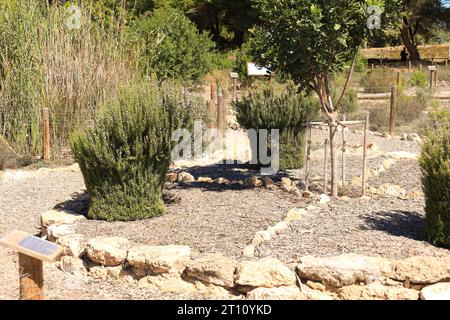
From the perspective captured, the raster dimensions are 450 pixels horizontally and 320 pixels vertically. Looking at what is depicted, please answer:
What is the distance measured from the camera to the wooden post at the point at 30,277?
3525 millimetres

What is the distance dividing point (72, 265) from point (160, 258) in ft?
2.85

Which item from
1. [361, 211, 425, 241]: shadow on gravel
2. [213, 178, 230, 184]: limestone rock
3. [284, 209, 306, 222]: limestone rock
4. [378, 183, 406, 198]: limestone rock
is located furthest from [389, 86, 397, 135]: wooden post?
[284, 209, 306, 222]: limestone rock

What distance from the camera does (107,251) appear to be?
507 centimetres

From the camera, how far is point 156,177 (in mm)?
6172

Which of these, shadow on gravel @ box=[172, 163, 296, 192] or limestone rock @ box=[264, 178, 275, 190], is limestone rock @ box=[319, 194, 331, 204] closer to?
limestone rock @ box=[264, 178, 275, 190]

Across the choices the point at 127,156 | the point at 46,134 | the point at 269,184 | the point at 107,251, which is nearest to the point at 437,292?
the point at 107,251

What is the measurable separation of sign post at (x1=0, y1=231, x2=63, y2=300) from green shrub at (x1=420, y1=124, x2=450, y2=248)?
3007 millimetres

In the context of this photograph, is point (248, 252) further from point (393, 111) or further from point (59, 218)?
point (393, 111)

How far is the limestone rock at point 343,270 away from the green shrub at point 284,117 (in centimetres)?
411

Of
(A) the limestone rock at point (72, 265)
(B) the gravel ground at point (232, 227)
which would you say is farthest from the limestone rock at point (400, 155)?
(A) the limestone rock at point (72, 265)

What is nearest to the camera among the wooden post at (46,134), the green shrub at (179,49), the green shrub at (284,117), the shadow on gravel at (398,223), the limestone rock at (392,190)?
the shadow on gravel at (398,223)

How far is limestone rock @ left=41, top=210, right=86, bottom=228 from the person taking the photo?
611 cm

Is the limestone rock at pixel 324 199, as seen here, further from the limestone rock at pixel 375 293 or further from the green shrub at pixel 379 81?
the green shrub at pixel 379 81

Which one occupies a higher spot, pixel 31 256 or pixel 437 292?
pixel 31 256
